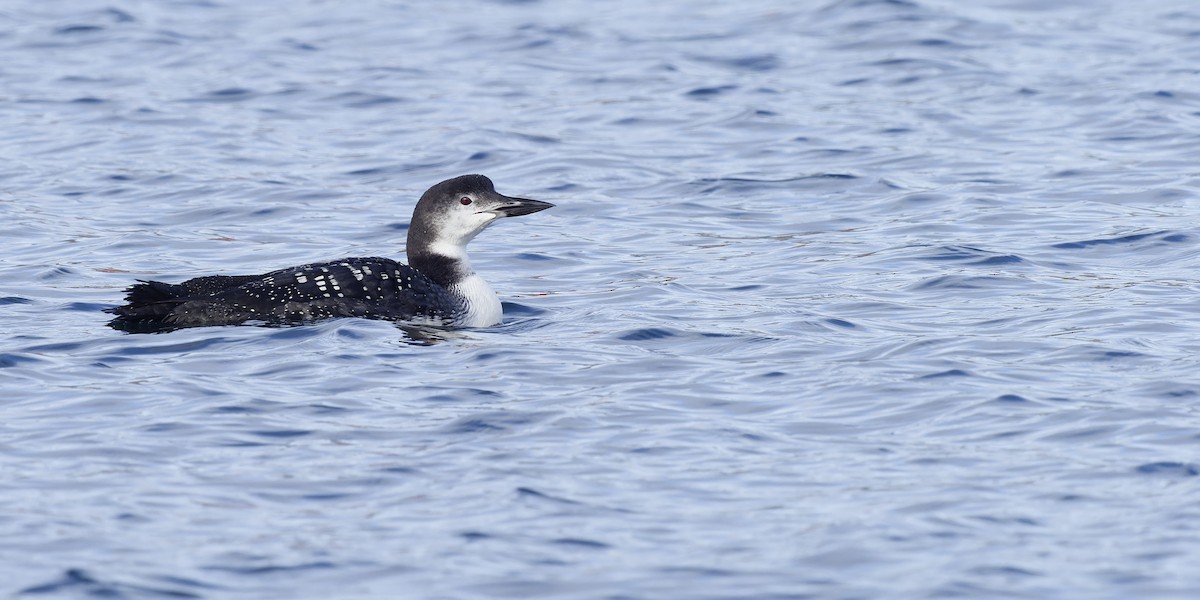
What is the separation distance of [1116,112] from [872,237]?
3.83 m

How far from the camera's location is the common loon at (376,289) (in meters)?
8.30

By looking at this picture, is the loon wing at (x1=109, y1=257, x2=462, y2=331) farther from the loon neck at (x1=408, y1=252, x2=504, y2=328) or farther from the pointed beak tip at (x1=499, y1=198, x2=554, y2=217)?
the pointed beak tip at (x1=499, y1=198, x2=554, y2=217)

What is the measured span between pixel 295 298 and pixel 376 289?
407mm

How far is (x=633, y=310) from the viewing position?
29.5ft

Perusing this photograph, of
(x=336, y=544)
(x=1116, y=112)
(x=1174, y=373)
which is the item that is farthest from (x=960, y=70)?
(x=336, y=544)

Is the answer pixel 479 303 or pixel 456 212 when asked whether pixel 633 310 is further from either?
pixel 456 212

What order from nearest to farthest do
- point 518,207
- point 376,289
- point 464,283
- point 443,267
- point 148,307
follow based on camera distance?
point 148,307 → point 376,289 → point 464,283 → point 443,267 → point 518,207

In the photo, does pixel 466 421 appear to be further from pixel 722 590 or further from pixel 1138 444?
pixel 1138 444

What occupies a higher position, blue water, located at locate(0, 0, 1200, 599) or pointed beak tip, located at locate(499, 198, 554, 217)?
pointed beak tip, located at locate(499, 198, 554, 217)

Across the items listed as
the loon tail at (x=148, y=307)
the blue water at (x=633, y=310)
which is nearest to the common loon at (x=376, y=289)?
the loon tail at (x=148, y=307)

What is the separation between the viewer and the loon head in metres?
9.28

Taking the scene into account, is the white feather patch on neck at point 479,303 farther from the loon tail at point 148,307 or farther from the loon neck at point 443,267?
the loon tail at point 148,307

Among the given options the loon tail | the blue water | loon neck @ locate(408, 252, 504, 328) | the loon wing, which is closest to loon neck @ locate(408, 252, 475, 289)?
loon neck @ locate(408, 252, 504, 328)

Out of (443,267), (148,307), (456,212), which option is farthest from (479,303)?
(148,307)
